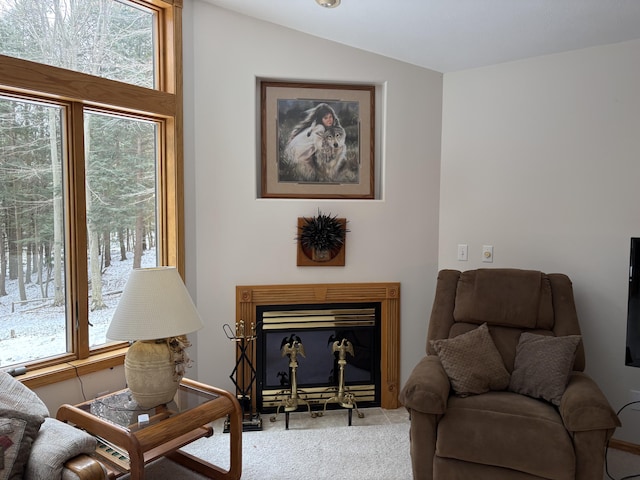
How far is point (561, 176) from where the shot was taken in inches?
123

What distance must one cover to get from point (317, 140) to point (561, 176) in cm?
167

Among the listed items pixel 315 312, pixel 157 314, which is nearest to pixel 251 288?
pixel 315 312

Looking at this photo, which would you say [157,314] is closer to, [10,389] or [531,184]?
[10,389]

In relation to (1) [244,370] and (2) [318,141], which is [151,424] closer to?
(1) [244,370]

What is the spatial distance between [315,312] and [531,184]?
5.71 feet

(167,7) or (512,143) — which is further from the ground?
(167,7)

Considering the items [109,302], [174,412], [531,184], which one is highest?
[531,184]

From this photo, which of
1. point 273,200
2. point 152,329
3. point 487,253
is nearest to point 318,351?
point 273,200

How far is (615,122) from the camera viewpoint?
294 centimetres

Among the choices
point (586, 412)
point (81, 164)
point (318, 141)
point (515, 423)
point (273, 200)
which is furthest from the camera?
point (318, 141)

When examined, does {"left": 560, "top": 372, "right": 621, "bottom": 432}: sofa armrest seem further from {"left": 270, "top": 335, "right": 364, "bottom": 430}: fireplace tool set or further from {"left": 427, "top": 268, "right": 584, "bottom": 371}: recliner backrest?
{"left": 270, "top": 335, "right": 364, "bottom": 430}: fireplace tool set

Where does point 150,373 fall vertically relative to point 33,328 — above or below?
below

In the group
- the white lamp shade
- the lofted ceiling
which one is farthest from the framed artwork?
the white lamp shade

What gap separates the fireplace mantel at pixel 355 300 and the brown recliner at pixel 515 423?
0.73 meters
